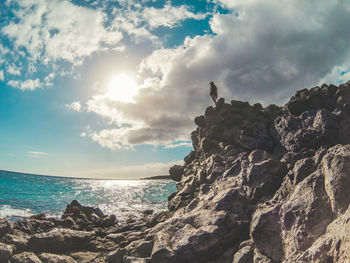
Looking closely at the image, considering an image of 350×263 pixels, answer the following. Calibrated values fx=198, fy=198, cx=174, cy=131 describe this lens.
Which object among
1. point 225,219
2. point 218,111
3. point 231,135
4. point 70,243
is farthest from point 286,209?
point 218,111

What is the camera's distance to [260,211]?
42.6ft

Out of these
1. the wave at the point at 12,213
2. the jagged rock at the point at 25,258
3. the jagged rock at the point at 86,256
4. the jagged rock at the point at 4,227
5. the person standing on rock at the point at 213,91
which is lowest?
the wave at the point at 12,213

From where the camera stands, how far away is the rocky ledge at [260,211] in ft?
32.2

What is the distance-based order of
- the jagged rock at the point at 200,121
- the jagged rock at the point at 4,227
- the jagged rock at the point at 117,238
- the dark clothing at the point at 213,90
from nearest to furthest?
the jagged rock at the point at 4,227 < the jagged rock at the point at 117,238 < the dark clothing at the point at 213,90 < the jagged rock at the point at 200,121

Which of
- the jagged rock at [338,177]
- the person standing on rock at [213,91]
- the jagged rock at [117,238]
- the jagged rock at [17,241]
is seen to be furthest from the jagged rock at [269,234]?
the person standing on rock at [213,91]

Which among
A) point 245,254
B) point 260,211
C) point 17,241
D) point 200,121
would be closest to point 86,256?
point 17,241

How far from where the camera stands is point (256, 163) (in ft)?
58.0

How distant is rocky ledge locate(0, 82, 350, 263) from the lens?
32.2 ft

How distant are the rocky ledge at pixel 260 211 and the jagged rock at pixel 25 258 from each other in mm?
65

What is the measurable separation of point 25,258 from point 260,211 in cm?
1636

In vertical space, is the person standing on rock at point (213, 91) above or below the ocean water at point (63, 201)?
above

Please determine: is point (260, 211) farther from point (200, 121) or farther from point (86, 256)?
point (200, 121)

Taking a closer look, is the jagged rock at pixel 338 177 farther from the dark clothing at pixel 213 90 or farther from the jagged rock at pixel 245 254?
the dark clothing at pixel 213 90

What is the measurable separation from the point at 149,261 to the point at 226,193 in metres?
7.31
